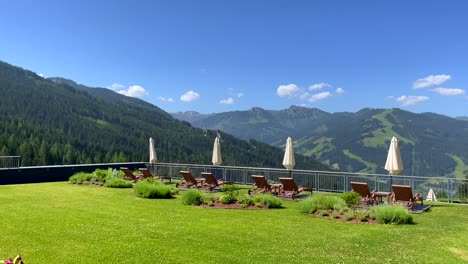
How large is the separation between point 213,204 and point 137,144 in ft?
330

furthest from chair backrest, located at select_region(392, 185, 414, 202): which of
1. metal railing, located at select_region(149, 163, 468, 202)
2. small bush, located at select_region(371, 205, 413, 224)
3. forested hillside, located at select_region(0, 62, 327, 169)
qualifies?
forested hillside, located at select_region(0, 62, 327, 169)

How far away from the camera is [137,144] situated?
108562 mm

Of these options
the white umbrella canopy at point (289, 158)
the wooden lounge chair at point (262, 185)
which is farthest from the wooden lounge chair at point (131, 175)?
the white umbrella canopy at point (289, 158)

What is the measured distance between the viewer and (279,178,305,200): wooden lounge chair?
43.0ft

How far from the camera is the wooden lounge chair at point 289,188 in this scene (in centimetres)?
1310

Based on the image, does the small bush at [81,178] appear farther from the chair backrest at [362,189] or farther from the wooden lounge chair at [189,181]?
the chair backrest at [362,189]

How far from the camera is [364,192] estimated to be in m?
11.8

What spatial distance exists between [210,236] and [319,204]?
161 inches

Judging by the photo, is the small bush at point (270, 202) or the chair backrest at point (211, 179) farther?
the chair backrest at point (211, 179)

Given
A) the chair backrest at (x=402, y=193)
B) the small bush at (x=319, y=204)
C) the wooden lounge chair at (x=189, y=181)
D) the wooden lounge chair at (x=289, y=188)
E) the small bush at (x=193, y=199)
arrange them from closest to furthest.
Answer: the small bush at (x=319, y=204), the chair backrest at (x=402, y=193), the small bush at (x=193, y=199), the wooden lounge chair at (x=289, y=188), the wooden lounge chair at (x=189, y=181)

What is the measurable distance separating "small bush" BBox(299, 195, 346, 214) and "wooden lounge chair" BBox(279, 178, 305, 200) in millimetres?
2606

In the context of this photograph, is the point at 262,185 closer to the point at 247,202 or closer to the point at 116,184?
the point at 247,202

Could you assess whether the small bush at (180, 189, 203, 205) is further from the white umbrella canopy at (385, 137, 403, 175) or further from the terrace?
the white umbrella canopy at (385, 137, 403, 175)

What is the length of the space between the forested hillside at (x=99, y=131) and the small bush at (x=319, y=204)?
65007mm
